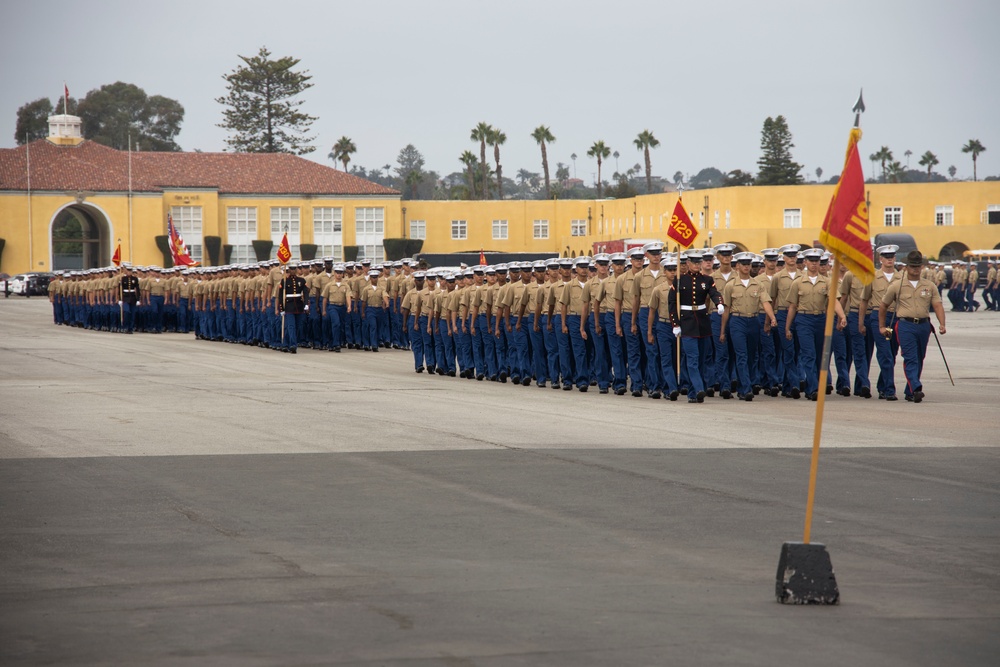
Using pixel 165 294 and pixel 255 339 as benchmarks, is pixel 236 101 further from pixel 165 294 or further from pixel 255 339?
pixel 255 339

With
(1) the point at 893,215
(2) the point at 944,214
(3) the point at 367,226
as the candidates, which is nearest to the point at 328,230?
(3) the point at 367,226

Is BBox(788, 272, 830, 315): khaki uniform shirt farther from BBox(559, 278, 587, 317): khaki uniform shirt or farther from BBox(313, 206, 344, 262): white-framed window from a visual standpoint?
BBox(313, 206, 344, 262): white-framed window

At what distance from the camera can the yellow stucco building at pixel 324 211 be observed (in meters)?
84.0

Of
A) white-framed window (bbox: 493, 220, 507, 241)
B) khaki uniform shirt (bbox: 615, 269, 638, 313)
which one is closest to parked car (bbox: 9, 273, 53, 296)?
white-framed window (bbox: 493, 220, 507, 241)

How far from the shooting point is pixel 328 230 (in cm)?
9638

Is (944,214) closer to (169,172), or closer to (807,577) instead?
(169,172)

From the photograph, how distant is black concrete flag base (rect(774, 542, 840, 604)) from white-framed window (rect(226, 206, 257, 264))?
89.7m

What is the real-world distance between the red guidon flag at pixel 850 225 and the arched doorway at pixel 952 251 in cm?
7902

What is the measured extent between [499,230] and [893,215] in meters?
29.8

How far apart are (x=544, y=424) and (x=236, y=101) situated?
104 metres

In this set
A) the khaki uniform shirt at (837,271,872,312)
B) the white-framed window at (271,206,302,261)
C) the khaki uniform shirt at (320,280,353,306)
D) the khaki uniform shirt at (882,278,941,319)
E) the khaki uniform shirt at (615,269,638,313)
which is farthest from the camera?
the white-framed window at (271,206,302,261)

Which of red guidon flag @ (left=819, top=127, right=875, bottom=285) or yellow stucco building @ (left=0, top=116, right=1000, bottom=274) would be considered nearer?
red guidon flag @ (left=819, top=127, right=875, bottom=285)

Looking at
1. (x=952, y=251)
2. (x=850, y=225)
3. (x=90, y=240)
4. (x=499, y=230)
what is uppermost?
(x=499, y=230)

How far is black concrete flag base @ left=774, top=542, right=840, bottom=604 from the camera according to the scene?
20.8 feet
